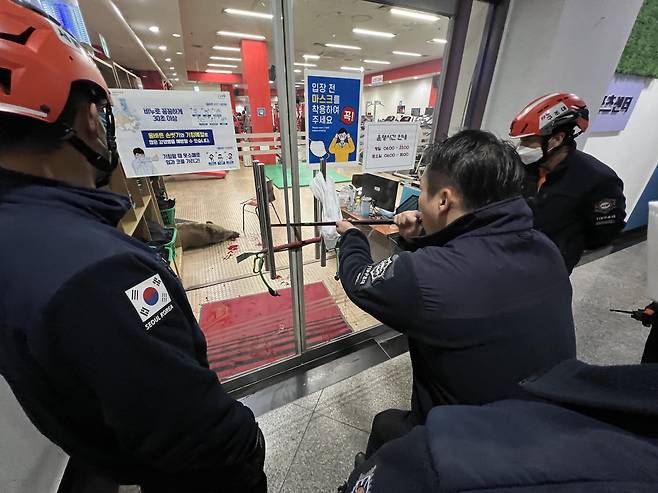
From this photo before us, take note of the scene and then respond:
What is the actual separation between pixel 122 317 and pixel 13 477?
107cm

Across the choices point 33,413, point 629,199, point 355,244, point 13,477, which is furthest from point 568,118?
point 629,199

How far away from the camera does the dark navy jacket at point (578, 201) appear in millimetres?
1480

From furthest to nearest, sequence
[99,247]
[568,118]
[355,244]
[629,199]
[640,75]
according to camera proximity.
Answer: [629,199] → [640,75] → [568,118] → [355,244] → [99,247]

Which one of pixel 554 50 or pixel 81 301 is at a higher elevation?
pixel 554 50

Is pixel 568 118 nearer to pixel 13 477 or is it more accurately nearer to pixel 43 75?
pixel 43 75

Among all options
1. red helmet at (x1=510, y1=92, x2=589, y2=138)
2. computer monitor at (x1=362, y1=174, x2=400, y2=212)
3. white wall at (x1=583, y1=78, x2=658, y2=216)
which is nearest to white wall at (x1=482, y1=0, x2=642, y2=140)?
red helmet at (x1=510, y1=92, x2=589, y2=138)

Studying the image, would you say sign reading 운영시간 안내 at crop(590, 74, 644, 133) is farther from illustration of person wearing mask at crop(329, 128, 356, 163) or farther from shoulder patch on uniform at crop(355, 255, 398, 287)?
shoulder patch on uniform at crop(355, 255, 398, 287)

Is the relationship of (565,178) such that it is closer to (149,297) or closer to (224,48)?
(149,297)

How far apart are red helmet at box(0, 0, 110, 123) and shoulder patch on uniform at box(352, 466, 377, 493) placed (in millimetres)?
830

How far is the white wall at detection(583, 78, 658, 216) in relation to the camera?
2.84 m

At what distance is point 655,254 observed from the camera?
44.9 inches

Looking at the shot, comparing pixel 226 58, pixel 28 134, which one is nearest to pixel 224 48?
pixel 226 58

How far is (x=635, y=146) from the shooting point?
3.16 m

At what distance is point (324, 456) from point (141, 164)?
5.53 feet
